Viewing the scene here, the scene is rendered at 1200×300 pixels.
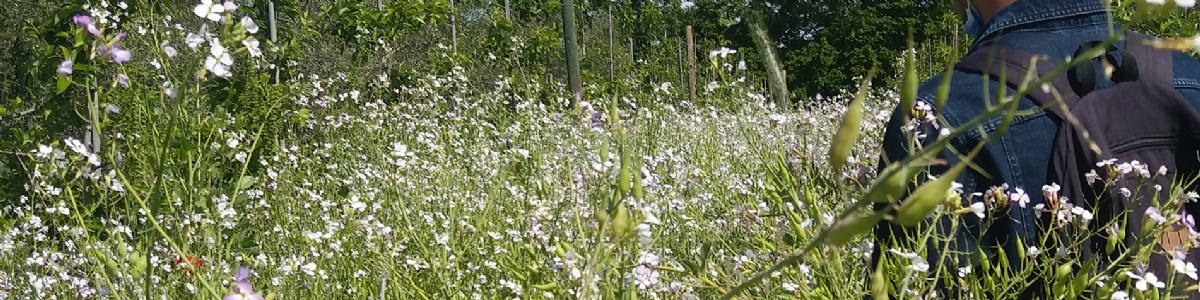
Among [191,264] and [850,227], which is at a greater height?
[850,227]

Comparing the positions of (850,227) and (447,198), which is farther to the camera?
(447,198)

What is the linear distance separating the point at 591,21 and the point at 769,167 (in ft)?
45.1

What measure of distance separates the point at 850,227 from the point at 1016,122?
1.09m

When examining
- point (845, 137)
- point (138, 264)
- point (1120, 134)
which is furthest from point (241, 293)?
point (1120, 134)

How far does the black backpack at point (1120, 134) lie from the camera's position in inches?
51.6

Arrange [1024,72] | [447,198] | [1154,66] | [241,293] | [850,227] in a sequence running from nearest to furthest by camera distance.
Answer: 1. [850,227]
2. [241,293]
3. [1024,72]
4. [1154,66]
5. [447,198]

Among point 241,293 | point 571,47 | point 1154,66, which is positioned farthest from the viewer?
point 571,47

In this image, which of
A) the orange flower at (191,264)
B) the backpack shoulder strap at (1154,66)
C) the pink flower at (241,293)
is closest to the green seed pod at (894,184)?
the pink flower at (241,293)

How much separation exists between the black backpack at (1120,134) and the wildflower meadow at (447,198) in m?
0.03

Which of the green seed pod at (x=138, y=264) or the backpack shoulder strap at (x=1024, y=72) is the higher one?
the backpack shoulder strap at (x=1024, y=72)

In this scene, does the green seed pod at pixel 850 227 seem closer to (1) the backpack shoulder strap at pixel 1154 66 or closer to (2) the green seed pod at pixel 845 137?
(2) the green seed pod at pixel 845 137

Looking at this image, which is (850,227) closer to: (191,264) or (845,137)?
(845,137)

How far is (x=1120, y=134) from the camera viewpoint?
139 cm

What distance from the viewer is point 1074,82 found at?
133 cm
